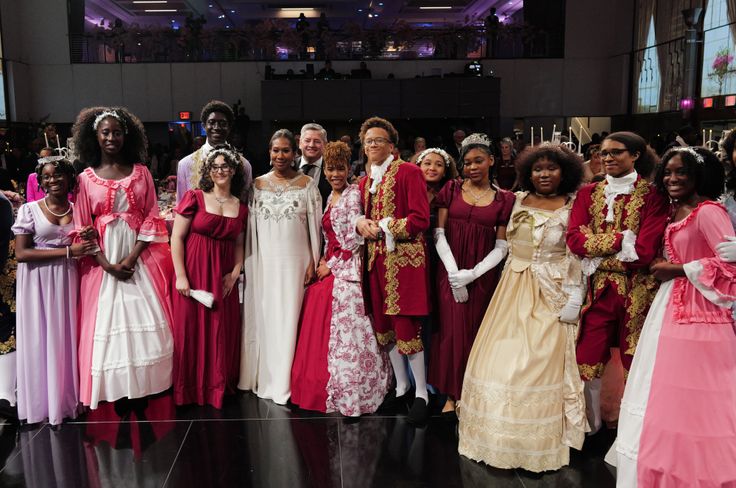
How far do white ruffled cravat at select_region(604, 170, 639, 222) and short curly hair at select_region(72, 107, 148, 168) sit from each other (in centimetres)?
259

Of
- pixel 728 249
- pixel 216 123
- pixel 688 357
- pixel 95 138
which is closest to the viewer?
pixel 728 249

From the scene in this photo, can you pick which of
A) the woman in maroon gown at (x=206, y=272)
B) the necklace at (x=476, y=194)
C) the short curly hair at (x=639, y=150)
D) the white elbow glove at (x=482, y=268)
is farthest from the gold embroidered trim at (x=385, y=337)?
the short curly hair at (x=639, y=150)

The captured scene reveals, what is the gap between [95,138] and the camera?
3625 millimetres

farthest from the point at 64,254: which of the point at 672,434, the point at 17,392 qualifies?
the point at 672,434

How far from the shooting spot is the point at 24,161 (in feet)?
27.1

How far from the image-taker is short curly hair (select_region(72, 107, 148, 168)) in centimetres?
360

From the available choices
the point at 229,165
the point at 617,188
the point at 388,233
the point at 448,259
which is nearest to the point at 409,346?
the point at 448,259

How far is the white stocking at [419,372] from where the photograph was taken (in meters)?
3.54

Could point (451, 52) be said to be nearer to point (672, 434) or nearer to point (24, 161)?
point (24, 161)

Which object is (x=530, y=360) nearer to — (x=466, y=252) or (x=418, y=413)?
(x=466, y=252)

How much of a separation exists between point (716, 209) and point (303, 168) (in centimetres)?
272

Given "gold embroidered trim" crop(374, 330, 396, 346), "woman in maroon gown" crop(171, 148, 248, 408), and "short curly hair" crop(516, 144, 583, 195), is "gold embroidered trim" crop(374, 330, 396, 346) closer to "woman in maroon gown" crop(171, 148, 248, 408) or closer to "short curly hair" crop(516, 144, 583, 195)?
"woman in maroon gown" crop(171, 148, 248, 408)

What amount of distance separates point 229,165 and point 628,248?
2252mm

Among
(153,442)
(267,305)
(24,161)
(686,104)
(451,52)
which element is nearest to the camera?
(153,442)
